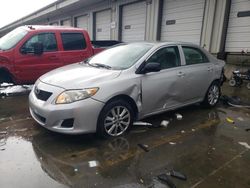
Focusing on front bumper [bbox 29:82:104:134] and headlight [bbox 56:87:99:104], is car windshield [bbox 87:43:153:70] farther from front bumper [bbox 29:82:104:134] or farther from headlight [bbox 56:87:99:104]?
front bumper [bbox 29:82:104:134]

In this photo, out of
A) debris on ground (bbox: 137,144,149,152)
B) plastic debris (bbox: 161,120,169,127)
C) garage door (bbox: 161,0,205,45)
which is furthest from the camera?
garage door (bbox: 161,0,205,45)

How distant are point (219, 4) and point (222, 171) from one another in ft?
24.8

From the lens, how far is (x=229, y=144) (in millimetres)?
3930

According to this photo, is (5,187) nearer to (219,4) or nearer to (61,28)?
(61,28)

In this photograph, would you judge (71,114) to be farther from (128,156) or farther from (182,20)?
(182,20)

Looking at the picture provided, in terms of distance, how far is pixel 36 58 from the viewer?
6.39 meters

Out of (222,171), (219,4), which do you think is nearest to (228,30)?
(219,4)

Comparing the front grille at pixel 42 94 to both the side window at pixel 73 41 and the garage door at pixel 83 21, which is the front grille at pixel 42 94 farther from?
the garage door at pixel 83 21

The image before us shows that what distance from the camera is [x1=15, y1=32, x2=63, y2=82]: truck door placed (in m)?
6.23

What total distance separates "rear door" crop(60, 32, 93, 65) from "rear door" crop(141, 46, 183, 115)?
3266mm

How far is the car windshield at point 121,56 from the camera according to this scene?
4277mm

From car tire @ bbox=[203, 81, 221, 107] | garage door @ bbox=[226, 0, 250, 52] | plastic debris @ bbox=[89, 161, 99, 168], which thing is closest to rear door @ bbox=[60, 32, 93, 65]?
car tire @ bbox=[203, 81, 221, 107]

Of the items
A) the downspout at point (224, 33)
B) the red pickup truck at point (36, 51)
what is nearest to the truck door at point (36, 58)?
the red pickup truck at point (36, 51)

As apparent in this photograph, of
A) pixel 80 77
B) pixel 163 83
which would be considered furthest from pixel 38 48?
pixel 163 83
